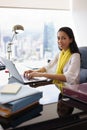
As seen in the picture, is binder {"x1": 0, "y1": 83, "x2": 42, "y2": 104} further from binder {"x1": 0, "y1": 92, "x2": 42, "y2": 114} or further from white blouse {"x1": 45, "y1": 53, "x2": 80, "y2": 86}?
white blouse {"x1": 45, "y1": 53, "x2": 80, "y2": 86}

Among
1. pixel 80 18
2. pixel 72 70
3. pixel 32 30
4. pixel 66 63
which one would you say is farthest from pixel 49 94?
pixel 80 18

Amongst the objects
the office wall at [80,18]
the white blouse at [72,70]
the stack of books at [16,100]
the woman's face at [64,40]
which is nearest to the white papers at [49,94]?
the stack of books at [16,100]

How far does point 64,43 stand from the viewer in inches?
78.5

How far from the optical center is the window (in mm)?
3227

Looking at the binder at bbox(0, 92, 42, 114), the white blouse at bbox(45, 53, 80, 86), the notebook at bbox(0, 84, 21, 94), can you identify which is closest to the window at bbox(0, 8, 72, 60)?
the white blouse at bbox(45, 53, 80, 86)

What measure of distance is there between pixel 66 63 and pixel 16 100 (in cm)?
112

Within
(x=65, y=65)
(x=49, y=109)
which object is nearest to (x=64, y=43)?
(x=65, y=65)

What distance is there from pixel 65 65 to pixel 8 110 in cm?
114

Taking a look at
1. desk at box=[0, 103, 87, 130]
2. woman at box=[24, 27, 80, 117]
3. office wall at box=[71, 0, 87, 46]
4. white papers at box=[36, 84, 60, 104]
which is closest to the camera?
desk at box=[0, 103, 87, 130]

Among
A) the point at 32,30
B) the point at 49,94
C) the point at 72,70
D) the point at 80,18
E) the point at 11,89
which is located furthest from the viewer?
the point at 80,18

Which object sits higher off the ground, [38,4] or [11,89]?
[38,4]

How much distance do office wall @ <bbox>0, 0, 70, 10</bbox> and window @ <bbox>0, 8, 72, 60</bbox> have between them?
10 cm

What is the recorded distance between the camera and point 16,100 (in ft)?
3.17

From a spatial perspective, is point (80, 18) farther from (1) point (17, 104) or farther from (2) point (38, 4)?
(1) point (17, 104)
